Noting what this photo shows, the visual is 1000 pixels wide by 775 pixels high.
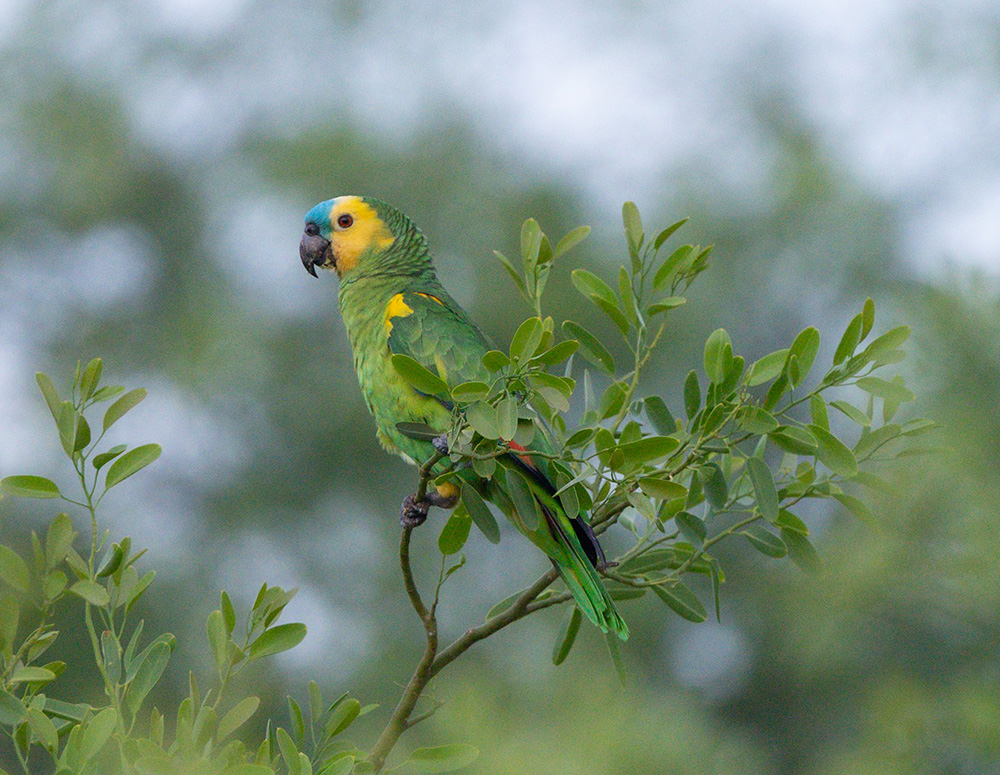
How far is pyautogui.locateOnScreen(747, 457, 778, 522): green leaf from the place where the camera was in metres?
1.13

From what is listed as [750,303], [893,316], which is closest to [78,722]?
[893,316]

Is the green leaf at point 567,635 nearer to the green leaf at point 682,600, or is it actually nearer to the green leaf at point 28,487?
the green leaf at point 682,600

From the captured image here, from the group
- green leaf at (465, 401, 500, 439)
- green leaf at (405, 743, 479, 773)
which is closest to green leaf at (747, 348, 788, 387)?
green leaf at (465, 401, 500, 439)

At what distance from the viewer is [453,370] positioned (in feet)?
5.62

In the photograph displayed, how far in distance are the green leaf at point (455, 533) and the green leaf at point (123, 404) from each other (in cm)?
41

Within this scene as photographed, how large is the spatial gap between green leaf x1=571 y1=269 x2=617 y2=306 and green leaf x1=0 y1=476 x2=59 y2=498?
696 millimetres

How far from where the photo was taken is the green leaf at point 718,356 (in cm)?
114

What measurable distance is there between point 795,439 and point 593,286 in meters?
0.35

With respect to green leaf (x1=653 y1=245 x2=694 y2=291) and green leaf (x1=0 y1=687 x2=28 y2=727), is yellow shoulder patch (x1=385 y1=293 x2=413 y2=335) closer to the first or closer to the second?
green leaf (x1=653 y1=245 x2=694 y2=291)

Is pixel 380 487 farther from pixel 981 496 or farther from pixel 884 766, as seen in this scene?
pixel 981 496

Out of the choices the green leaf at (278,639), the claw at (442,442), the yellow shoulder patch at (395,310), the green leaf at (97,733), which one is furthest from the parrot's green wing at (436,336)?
the green leaf at (97,733)

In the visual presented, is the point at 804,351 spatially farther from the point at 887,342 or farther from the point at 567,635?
the point at 567,635

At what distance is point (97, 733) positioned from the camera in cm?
90

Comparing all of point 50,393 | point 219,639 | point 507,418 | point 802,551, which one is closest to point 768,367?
point 802,551
